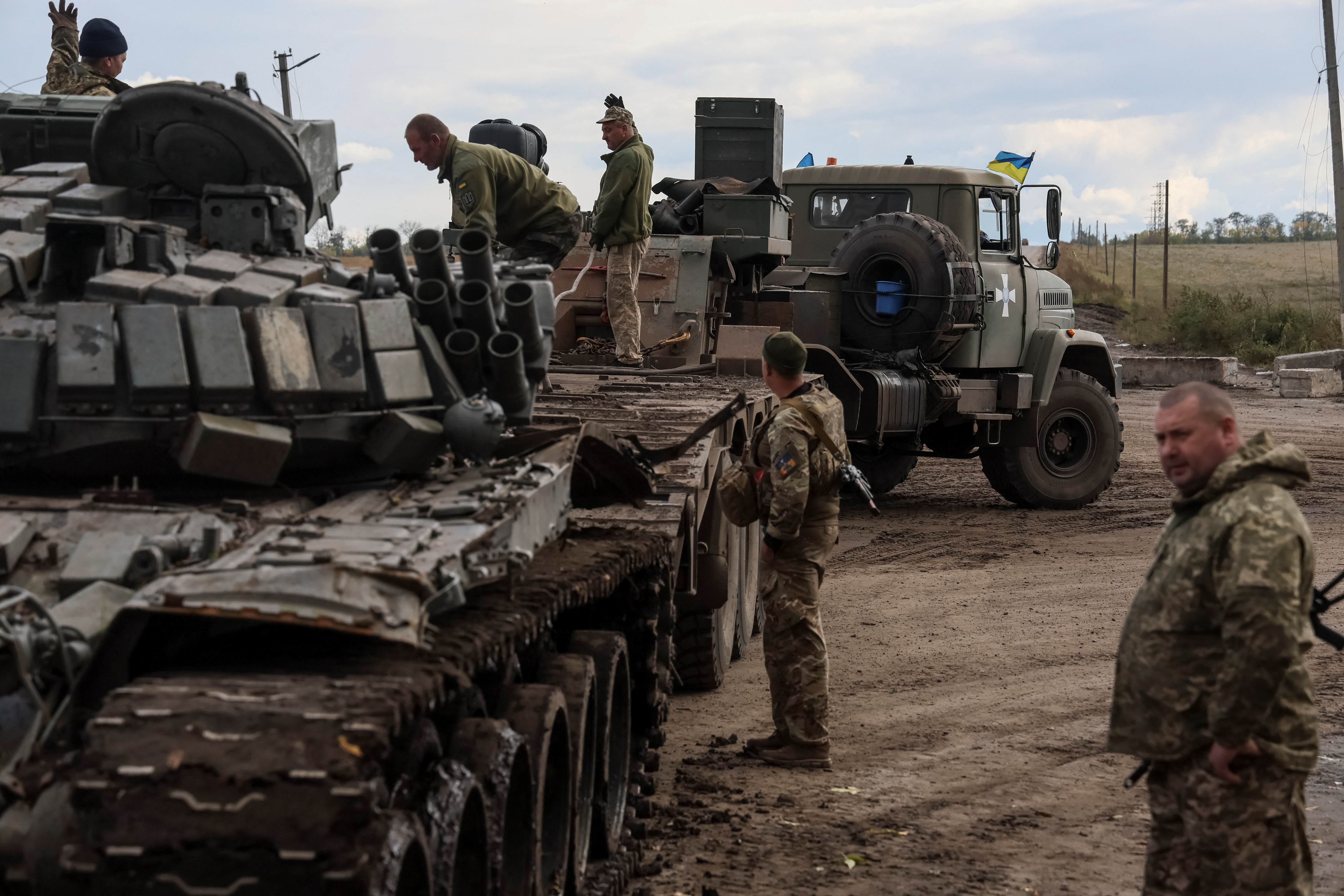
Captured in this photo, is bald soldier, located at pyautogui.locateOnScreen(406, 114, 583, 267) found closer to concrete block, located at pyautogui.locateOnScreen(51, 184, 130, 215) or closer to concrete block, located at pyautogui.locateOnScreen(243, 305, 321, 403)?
concrete block, located at pyautogui.locateOnScreen(51, 184, 130, 215)

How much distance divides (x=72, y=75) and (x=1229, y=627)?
19.3 ft

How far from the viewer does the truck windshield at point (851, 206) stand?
15250 millimetres

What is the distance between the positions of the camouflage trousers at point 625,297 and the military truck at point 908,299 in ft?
3.77

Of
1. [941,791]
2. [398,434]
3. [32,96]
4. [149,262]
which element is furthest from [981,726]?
[32,96]

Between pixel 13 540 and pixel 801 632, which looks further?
pixel 801 632

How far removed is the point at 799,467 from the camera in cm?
686

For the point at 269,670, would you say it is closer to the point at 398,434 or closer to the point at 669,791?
the point at 398,434

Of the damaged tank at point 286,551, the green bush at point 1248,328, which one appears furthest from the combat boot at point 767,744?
the green bush at point 1248,328

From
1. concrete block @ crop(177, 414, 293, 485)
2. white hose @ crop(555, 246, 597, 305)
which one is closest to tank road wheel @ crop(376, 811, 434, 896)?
concrete block @ crop(177, 414, 293, 485)

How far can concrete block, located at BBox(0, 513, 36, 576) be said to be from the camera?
12.7 ft

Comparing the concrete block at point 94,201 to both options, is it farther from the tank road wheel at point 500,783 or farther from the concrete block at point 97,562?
the tank road wheel at point 500,783

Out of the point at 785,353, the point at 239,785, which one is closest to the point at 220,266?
the point at 239,785

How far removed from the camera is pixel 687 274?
11.4m

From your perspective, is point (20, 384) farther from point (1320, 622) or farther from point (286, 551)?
point (1320, 622)
